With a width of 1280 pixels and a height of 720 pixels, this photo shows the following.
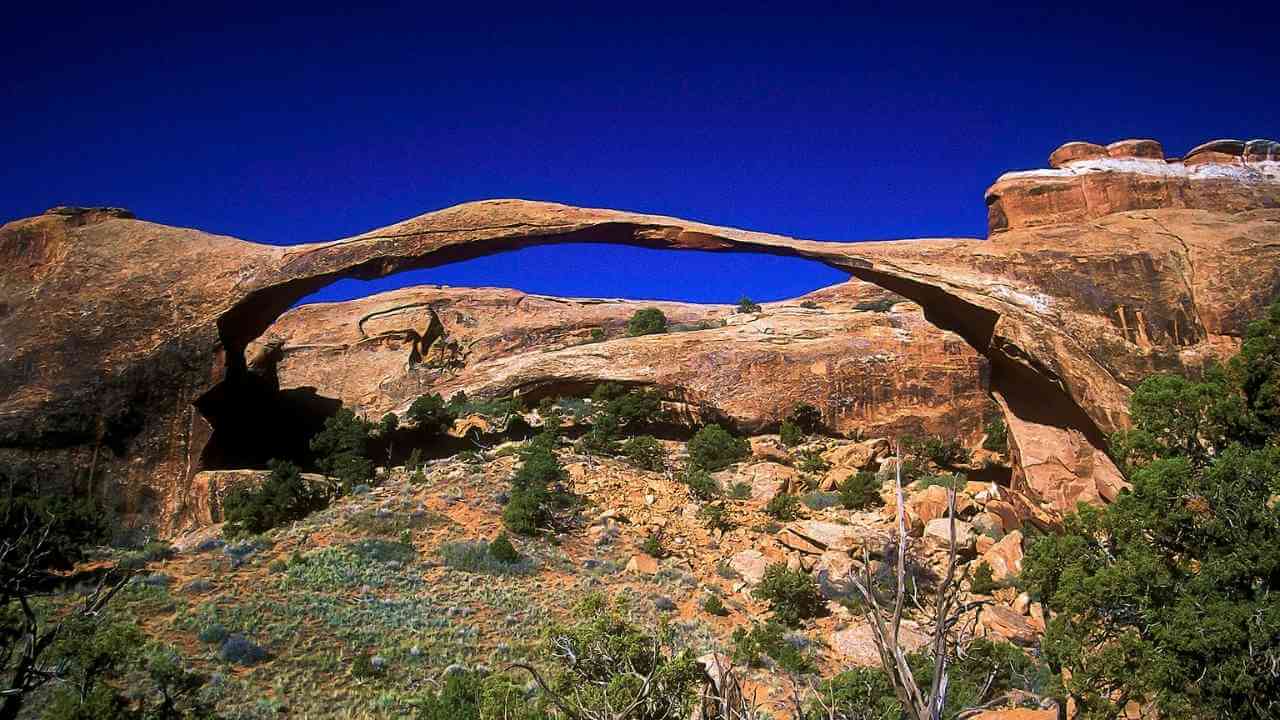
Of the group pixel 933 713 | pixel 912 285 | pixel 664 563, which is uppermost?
pixel 912 285

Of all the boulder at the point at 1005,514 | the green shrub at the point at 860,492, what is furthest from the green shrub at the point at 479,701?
the boulder at the point at 1005,514

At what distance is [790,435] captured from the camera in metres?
21.5

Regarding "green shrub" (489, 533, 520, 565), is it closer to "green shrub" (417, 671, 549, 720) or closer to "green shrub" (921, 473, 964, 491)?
"green shrub" (417, 671, 549, 720)

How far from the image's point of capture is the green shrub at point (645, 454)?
66.1 ft

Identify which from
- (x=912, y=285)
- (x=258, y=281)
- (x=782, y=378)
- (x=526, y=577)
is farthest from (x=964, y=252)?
(x=258, y=281)

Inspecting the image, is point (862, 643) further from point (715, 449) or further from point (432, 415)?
point (432, 415)

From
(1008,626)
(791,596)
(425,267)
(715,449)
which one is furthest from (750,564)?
(425,267)

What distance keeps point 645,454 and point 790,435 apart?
4.44 metres

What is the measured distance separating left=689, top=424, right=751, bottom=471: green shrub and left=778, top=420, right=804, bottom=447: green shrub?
1112mm

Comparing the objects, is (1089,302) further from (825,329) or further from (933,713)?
(933,713)

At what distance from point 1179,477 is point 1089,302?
6972mm

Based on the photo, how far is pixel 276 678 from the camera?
10.5m

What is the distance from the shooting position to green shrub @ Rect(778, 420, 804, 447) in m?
21.4

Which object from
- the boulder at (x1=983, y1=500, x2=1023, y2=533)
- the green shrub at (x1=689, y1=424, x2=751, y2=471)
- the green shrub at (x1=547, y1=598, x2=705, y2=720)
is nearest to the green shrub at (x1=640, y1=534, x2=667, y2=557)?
the green shrub at (x1=689, y1=424, x2=751, y2=471)
